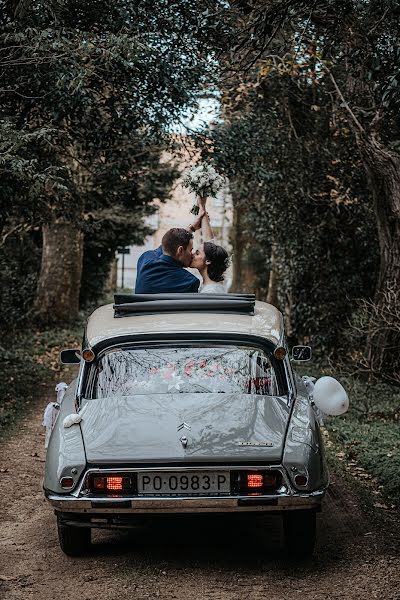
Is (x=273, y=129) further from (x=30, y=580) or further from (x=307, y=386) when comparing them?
(x=30, y=580)

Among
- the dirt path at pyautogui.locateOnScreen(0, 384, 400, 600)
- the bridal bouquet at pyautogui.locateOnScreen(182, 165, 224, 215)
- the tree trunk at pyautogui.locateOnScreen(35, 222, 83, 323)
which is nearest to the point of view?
the dirt path at pyautogui.locateOnScreen(0, 384, 400, 600)

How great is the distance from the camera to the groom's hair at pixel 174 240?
894cm

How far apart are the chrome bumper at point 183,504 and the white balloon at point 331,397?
52.9 inches

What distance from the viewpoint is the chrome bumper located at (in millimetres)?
5828

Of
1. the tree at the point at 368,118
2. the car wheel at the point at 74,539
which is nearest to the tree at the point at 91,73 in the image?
the tree at the point at 368,118

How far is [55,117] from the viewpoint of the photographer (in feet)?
41.4

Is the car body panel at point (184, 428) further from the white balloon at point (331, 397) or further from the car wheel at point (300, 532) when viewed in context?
the white balloon at point (331, 397)

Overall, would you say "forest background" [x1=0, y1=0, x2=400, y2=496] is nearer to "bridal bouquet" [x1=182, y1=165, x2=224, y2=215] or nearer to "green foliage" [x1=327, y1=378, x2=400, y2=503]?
"green foliage" [x1=327, y1=378, x2=400, y2=503]

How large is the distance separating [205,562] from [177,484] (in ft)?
2.65

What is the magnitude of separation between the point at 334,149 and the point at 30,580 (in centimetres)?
1372

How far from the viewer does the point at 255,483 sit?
19.3 ft

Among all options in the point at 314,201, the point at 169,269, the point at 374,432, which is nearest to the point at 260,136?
the point at 314,201

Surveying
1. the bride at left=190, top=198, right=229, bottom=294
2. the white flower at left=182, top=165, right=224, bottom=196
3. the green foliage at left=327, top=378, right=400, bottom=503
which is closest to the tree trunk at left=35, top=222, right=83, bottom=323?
the green foliage at left=327, top=378, right=400, bottom=503

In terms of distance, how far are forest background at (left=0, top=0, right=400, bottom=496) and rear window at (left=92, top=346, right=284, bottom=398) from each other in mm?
2606
